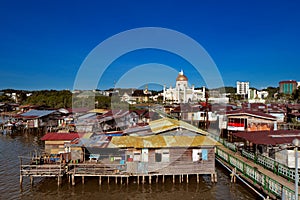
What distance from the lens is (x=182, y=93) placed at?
355ft

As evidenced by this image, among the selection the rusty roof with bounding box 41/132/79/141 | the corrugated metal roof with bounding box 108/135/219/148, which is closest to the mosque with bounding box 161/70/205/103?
the rusty roof with bounding box 41/132/79/141

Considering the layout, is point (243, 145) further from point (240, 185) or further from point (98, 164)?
point (98, 164)

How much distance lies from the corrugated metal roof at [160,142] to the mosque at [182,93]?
84797 mm

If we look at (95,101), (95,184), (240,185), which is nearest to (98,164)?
(95,184)

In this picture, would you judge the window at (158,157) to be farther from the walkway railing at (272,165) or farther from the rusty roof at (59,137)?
the rusty roof at (59,137)

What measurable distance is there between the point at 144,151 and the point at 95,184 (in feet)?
15.2

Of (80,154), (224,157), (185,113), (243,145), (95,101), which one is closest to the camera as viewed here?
(80,154)

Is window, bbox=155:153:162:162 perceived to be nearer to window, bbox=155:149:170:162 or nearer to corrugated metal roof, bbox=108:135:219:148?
window, bbox=155:149:170:162

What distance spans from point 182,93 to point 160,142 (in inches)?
3643

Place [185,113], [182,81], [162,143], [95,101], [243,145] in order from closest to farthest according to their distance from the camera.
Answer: [162,143] → [243,145] → [185,113] → [95,101] → [182,81]

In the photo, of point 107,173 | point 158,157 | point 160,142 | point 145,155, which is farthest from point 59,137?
point 160,142

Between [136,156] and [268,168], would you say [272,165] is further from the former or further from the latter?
[136,156]

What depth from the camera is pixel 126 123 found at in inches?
1613

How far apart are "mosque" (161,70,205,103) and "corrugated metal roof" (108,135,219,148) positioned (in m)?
84.8
